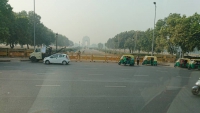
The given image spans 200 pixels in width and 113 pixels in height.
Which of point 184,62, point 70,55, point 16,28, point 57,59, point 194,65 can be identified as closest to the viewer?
point 57,59

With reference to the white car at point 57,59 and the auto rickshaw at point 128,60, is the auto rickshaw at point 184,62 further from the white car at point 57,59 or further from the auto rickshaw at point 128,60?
the white car at point 57,59

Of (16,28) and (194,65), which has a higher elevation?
(16,28)

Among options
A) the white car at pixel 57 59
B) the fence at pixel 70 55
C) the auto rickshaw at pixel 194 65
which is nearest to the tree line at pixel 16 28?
the fence at pixel 70 55

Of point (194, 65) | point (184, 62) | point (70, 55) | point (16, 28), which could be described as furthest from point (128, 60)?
point (16, 28)

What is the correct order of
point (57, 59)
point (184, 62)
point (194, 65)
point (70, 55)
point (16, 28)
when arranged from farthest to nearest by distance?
point (16, 28) < point (70, 55) < point (184, 62) < point (194, 65) < point (57, 59)

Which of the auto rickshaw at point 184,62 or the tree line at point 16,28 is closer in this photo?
the auto rickshaw at point 184,62

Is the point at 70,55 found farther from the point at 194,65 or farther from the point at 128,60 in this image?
the point at 194,65

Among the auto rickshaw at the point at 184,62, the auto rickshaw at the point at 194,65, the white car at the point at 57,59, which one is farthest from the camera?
the auto rickshaw at the point at 184,62

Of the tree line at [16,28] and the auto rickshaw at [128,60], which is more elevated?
the tree line at [16,28]

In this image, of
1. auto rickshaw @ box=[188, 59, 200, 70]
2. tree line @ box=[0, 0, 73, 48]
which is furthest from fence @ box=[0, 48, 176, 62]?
auto rickshaw @ box=[188, 59, 200, 70]

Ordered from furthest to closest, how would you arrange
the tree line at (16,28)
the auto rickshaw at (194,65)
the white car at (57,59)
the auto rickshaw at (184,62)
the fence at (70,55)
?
the fence at (70,55), the tree line at (16,28), the auto rickshaw at (184,62), the auto rickshaw at (194,65), the white car at (57,59)

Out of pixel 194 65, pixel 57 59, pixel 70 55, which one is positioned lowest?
pixel 194 65

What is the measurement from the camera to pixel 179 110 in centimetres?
650

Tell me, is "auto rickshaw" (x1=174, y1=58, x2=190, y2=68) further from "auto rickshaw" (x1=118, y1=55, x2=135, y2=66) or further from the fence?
the fence
